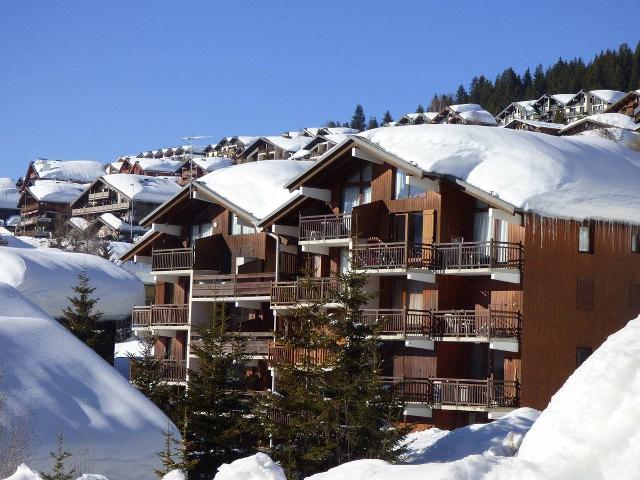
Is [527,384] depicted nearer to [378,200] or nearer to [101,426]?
[378,200]

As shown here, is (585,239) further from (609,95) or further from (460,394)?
(609,95)

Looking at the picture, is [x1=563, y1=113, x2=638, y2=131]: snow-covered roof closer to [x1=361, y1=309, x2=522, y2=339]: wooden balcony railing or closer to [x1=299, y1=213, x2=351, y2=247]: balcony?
[x1=299, y1=213, x2=351, y2=247]: balcony

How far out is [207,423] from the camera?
27.4 metres

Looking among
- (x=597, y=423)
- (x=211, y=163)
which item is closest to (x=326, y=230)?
(x=597, y=423)

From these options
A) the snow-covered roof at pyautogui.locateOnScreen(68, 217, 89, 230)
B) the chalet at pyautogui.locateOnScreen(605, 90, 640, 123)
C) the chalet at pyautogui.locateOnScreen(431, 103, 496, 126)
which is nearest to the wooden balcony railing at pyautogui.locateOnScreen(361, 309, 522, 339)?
the chalet at pyautogui.locateOnScreen(605, 90, 640, 123)

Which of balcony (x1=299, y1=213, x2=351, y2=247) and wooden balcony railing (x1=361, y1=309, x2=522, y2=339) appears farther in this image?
balcony (x1=299, y1=213, x2=351, y2=247)

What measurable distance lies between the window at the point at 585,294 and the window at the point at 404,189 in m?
5.98

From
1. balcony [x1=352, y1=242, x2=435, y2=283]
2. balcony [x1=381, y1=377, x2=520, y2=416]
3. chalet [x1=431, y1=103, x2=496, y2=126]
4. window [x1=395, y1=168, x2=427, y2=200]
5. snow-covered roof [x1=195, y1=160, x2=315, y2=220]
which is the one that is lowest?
balcony [x1=381, y1=377, x2=520, y2=416]

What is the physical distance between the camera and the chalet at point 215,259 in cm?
4312

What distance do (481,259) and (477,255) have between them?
179 mm

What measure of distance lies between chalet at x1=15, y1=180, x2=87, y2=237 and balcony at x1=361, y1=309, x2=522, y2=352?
284ft

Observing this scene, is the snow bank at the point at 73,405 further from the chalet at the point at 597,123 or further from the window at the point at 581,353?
the chalet at the point at 597,123

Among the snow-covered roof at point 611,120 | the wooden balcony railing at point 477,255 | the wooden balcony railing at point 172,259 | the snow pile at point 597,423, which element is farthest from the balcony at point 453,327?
the snow-covered roof at point 611,120

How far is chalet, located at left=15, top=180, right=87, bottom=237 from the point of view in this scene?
118m
